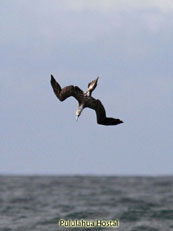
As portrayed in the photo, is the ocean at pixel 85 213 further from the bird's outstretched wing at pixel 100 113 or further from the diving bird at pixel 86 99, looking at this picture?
the diving bird at pixel 86 99

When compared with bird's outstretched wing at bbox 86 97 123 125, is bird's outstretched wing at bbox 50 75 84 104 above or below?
above

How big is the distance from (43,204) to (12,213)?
10.4 meters

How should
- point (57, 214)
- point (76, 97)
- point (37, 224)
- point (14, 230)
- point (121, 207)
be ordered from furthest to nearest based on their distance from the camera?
point (121, 207), point (57, 214), point (37, 224), point (14, 230), point (76, 97)

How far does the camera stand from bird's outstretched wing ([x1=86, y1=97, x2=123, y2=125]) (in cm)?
2194

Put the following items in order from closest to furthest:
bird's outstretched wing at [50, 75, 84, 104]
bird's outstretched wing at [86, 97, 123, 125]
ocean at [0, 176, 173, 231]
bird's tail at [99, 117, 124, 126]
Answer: bird's outstretched wing at [86, 97, 123, 125]
bird's outstretched wing at [50, 75, 84, 104]
bird's tail at [99, 117, 124, 126]
ocean at [0, 176, 173, 231]

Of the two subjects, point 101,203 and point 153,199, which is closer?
point 101,203

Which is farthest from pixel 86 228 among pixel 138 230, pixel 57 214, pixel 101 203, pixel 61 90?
pixel 61 90

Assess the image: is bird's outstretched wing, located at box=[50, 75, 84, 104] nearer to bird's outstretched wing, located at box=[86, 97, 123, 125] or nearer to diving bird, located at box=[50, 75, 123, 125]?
diving bird, located at box=[50, 75, 123, 125]

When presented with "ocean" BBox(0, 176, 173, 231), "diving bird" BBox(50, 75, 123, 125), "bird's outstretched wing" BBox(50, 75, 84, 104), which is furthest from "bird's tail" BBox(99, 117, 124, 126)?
"ocean" BBox(0, 176, 173, 231)

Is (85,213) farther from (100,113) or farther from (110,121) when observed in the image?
(100,113)

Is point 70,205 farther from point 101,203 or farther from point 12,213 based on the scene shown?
point 12,213

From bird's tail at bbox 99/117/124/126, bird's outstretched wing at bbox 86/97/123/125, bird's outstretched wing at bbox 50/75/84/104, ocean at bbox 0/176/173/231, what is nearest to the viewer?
bird's outstretched wing at bbox 86/97/123/125

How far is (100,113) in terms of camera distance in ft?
73.6

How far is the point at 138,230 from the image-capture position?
45906mm
